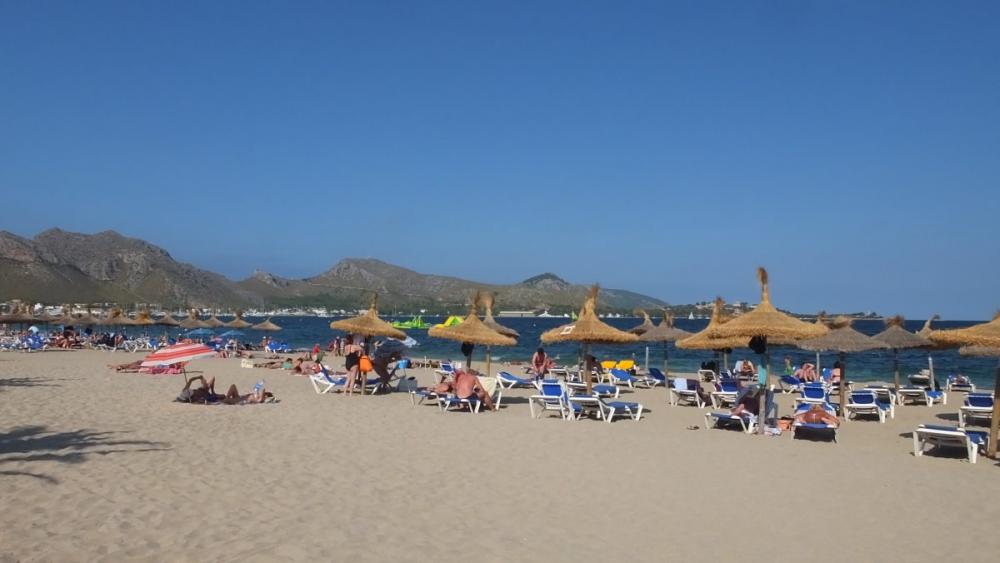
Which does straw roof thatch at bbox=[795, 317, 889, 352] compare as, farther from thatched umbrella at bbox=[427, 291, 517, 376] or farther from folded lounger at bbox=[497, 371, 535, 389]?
folded lounger at bbox=[497, 371, 535, 389]

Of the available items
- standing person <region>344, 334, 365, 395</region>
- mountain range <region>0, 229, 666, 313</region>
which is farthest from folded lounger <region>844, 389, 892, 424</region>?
mountain range <region>0, 229, 666, 313</region>

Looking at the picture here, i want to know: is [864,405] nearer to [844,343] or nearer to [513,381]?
[844,343]

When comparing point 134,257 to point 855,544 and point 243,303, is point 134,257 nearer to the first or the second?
point 243,303

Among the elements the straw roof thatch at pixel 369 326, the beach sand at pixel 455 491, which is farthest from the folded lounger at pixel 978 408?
the straw roof thatch at pixel 369 326

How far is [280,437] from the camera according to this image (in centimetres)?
977

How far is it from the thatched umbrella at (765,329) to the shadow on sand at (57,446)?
9089 mm

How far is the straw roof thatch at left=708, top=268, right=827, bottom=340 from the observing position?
11.9 meters

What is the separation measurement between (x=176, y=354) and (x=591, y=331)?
840 centimetres

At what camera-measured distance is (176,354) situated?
12727 mm

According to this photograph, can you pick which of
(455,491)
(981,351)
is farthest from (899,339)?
(455,491)

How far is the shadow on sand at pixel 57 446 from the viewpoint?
7.57 metres

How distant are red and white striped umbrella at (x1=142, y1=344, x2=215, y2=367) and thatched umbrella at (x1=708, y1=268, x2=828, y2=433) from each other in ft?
31.5

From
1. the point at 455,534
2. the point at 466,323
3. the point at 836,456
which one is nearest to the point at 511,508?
the point at 455,534

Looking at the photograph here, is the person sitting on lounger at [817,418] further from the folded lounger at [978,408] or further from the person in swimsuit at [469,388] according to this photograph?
the person in swimsuit at [469,388]
